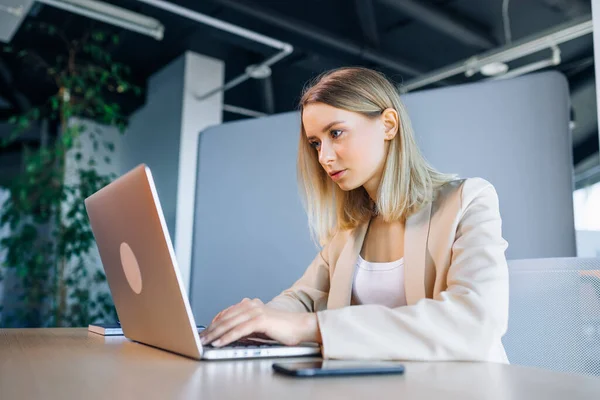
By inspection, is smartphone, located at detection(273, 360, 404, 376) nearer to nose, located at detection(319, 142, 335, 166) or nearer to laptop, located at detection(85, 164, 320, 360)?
laptop, located at detection(85, 164, 320, 360)

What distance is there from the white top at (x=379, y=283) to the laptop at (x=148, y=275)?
36 cm

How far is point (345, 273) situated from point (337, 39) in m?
3.77

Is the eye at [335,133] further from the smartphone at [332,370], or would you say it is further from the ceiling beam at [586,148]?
the ceiling beam at [586,148]

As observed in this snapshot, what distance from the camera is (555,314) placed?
1.40 m

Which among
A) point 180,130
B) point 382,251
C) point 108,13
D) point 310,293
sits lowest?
point 310,293

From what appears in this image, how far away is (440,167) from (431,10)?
2230mm

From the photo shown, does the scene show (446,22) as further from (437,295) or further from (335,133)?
(437,295)

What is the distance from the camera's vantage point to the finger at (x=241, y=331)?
42.3 inches

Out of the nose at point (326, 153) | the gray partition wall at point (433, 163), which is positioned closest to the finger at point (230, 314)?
the nose at point (326, 153)

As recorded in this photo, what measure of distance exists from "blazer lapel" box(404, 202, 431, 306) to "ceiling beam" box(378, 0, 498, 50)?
3.58 meters

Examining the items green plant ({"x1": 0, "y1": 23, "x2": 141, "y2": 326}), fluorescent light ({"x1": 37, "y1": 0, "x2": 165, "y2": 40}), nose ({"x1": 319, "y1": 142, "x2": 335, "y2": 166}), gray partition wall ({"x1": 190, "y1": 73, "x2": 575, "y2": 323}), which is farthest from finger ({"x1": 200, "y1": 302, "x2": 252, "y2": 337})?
green plant ({"x1": 0, "y1": 23, "x2": 141, "y2": 326})

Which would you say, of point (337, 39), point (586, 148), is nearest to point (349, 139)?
point (337, 39)

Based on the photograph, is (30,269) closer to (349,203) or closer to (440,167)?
(440,167)

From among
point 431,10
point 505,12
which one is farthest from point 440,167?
point 505,12
